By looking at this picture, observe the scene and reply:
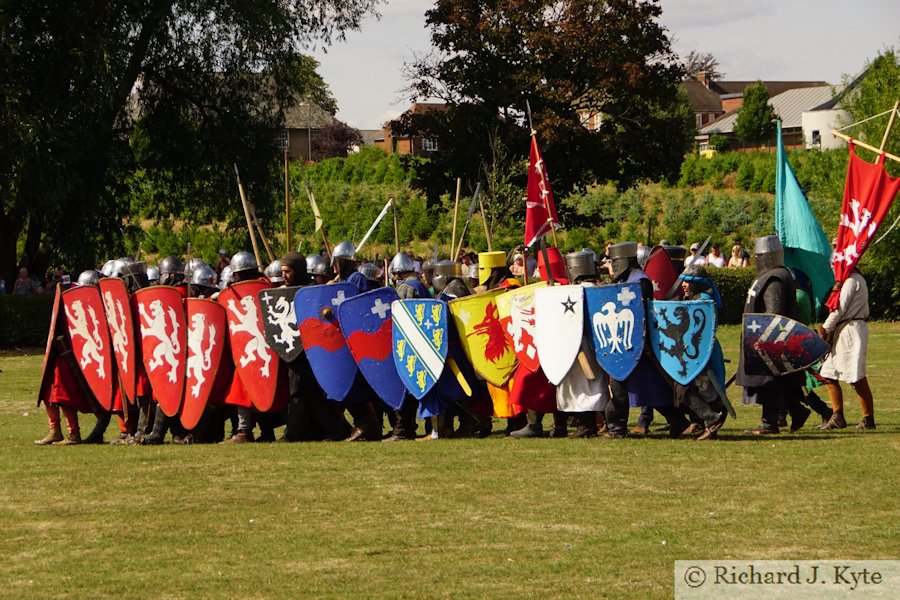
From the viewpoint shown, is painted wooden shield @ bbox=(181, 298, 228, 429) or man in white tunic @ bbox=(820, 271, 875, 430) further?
man in white tunic @ bbox=(820, 271, 875, 430)

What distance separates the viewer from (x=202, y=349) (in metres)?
11.4

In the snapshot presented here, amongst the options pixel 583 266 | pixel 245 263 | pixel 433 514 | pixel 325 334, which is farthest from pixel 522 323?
pixel 433 514

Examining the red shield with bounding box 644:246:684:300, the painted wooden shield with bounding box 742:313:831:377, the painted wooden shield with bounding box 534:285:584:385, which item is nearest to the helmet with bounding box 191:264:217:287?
the painted wooden shield with bounding box 534:285:584:385

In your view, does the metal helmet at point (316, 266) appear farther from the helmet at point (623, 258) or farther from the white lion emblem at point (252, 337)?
the helmet at point (623, 258)

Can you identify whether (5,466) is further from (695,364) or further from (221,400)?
(695,364)

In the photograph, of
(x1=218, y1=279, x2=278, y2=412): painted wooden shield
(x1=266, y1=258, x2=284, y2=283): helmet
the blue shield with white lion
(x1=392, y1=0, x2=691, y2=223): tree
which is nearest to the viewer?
the blue shield with white lion

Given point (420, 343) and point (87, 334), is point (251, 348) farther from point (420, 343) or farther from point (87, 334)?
point (87, 334)

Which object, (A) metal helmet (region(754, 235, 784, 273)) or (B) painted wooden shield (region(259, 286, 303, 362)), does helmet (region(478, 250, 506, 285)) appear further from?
(A) metal helmet (region(754, 235, 784, 273))

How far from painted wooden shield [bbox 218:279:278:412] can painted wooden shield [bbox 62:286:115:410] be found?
44.6 inches

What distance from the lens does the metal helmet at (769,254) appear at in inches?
440

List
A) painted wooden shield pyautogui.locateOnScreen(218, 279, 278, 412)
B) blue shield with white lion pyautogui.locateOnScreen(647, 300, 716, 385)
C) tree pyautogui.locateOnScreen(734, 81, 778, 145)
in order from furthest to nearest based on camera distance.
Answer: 1. tree pyautogui.locateOnScreen(734, 81, 778, 145)
2. painted wooden shield pyautogui.locateOnScreen(218, 279, 278, 412)
3. blue shield with white lion pyautogui.locateOnScreen(647, 300, 716, 385)

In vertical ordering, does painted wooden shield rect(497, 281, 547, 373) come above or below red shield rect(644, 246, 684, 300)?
below

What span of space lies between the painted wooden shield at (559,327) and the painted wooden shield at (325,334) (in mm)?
1477

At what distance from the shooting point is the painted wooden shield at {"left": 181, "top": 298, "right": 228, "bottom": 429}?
11.3m
